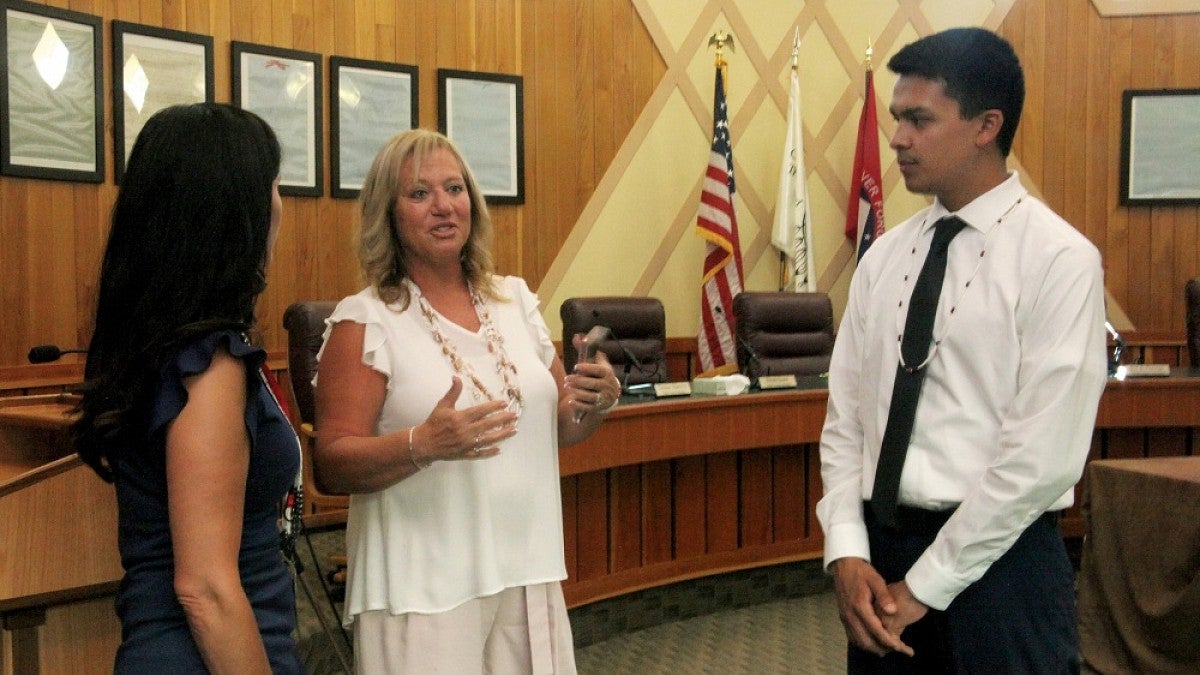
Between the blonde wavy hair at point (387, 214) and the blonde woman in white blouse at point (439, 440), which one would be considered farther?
the blonde wavy hair at point (387, 214)

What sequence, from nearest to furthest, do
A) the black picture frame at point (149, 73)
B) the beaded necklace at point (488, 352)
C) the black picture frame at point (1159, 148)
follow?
the beaded necklace at point (488, 352) → the black picture frame at point (149, 73) → the black picture frame at point (1159, 148)

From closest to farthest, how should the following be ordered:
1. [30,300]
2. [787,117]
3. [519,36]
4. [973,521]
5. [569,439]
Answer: [973,521] → [569,439] → [30,300] → [519,36] → [787,117]

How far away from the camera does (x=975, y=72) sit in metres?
1.53

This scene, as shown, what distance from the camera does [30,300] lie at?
4.21 metres

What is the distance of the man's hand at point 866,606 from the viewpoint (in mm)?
1458

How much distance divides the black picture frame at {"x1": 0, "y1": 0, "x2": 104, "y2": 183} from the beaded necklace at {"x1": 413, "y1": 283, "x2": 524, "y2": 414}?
3097 mm

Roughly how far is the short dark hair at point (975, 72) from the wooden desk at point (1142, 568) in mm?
1827

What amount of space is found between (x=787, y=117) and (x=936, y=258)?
5101 millimetres

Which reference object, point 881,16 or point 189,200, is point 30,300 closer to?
point 189,200

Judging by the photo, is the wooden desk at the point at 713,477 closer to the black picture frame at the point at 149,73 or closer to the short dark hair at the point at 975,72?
the short dark hair at the point at 975,72

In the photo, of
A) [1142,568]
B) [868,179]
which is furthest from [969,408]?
[868,179]

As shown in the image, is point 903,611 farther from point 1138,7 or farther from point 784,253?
point 1138,7

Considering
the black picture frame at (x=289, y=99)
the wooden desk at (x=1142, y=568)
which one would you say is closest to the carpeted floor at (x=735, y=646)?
the wooden desk at (x=1142, y=568)

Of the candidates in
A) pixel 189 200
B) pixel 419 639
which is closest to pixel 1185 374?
pixel 419 639
